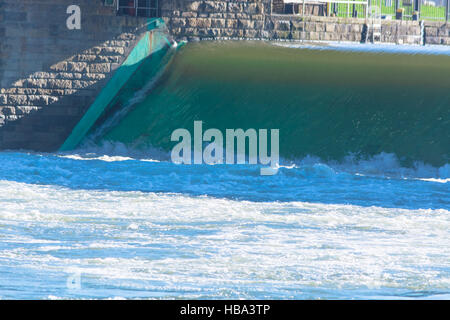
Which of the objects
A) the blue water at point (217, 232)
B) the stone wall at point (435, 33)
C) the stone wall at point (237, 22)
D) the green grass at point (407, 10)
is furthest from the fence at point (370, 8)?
the blue water at point (217, 232)

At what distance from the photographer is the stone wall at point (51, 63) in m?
16.8

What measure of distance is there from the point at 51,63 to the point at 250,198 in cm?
607

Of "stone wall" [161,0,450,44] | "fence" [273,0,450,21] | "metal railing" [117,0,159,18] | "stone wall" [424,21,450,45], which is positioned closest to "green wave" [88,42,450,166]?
"stone wall" [161,0,450,44]

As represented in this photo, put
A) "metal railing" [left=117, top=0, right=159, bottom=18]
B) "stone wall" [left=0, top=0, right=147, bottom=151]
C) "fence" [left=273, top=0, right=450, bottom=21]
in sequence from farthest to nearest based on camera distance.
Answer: "fence" [left=273, top=0, right=450, bottom=21], "metal railing" [left=117, top=0, right=159, bottom=18], "stone wall" [left=0, top=0, right=147, bottom=151]

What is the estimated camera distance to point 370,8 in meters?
23.0

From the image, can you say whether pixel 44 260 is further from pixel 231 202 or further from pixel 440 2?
pixel 440 2

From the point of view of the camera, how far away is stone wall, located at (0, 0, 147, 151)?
16766 millimetres

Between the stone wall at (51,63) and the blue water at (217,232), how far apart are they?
4.54ft

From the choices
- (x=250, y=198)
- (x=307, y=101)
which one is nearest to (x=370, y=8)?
(x=307, y=101)

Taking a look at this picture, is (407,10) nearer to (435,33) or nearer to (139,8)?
(435,33)

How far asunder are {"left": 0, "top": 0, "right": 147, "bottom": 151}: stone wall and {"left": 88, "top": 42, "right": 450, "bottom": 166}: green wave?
2.94 feet

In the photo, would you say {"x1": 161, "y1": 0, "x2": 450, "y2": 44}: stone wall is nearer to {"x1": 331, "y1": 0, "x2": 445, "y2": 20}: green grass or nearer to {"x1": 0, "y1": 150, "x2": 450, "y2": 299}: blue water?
{"x1": 0, "y1": 150, "x2": 450, "y2": 299}: blue water

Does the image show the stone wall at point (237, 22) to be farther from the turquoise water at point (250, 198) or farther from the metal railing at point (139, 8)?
the turquoise water at point (250, 198)

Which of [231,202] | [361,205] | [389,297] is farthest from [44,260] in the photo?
[361,205]
